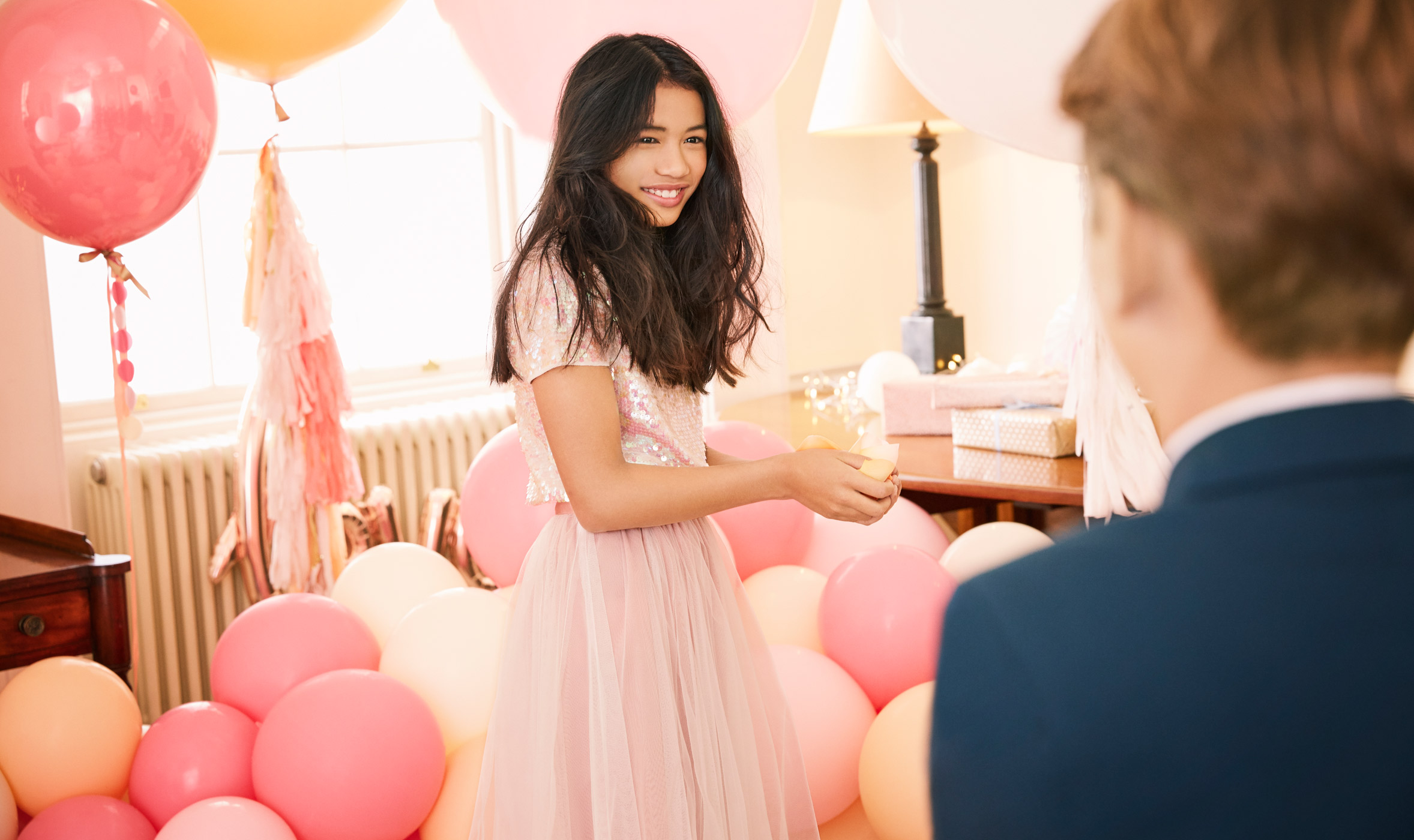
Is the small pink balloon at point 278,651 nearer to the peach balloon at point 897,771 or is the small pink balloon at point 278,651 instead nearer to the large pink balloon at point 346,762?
the large pink balloon at point 346,762

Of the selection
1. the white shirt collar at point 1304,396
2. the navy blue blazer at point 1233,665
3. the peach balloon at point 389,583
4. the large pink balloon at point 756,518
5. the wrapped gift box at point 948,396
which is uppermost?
the white shirt collar at point 1304,396

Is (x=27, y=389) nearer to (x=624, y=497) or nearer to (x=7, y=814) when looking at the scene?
(x=7, y=814)

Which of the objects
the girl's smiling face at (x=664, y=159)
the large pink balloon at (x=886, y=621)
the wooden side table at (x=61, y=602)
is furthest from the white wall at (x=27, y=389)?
the large pink balloon at (x=886, y=621)

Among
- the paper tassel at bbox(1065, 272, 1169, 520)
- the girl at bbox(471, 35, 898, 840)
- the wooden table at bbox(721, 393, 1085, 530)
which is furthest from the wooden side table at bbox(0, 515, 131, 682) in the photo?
the paper tassel at bbox(1065, 272, 1169, 520)

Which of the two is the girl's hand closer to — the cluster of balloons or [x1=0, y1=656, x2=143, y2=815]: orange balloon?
the cluster of balloons

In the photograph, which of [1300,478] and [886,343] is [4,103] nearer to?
[1300,478]

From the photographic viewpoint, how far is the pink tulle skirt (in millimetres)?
1157

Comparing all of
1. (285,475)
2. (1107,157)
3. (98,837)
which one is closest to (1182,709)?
(1107,157)

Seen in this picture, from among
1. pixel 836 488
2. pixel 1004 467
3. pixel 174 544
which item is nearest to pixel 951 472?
pixel 1004 467

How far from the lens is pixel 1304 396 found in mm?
388

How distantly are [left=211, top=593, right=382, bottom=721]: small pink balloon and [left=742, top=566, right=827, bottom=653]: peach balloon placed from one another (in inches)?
24.8

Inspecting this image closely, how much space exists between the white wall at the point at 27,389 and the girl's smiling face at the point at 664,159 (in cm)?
126

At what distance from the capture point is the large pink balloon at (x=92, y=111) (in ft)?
4.54

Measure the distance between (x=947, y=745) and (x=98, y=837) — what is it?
55.0 inches
